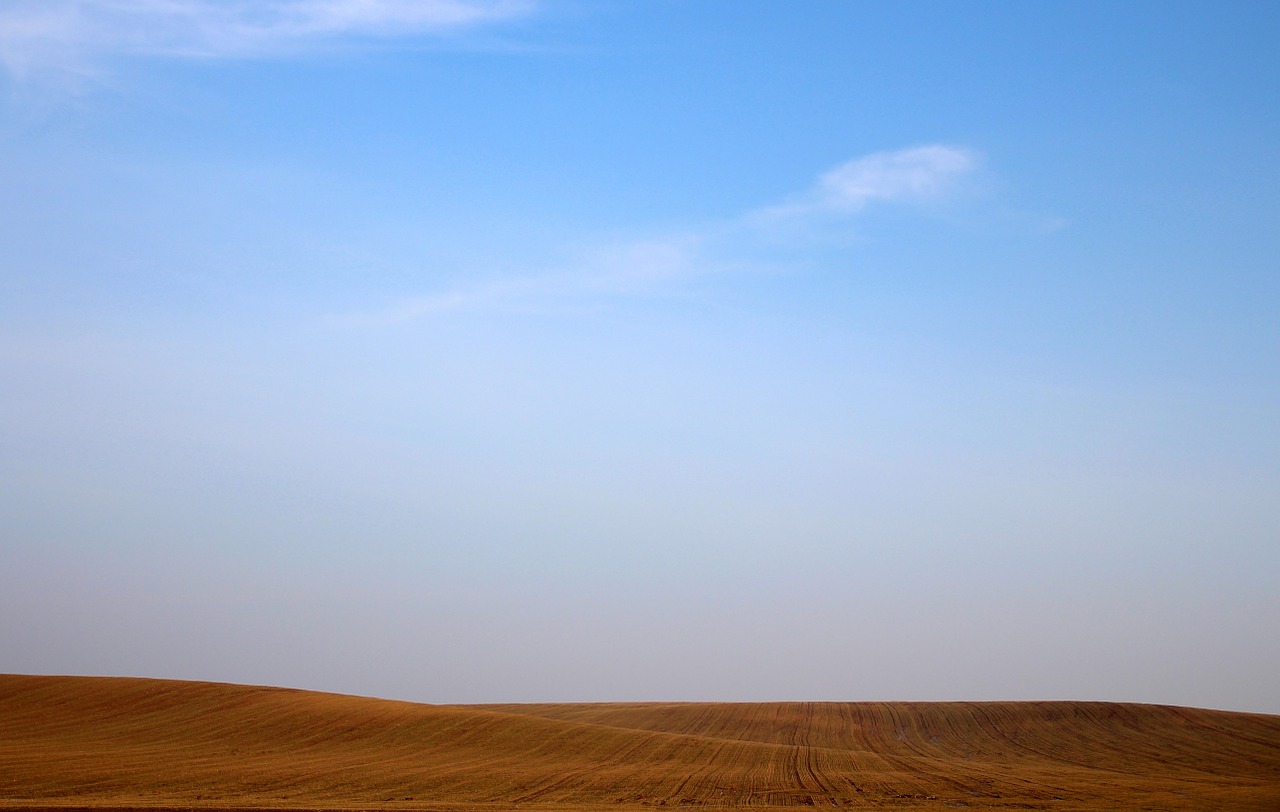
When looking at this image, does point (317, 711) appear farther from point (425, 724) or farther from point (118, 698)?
point (118, 698)

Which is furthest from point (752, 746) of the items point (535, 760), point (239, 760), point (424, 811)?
point (424, 811)

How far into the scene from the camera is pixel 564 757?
152ft

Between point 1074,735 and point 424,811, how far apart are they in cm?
5147

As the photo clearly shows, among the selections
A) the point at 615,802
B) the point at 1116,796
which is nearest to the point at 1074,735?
the point at 1116,796

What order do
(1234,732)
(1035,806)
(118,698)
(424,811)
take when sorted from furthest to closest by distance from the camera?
1. (1234,732)
2. (118,698)
3. (1035,806)
4. (424,811)

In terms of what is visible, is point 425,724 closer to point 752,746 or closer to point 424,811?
point 752,746

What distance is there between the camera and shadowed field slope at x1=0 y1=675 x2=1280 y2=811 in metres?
33.0

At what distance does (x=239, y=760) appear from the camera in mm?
40188

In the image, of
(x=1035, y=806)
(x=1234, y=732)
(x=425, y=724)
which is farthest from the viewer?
(x=1234, y=732)

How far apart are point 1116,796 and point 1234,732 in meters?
37.5

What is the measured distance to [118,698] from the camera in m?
56.1

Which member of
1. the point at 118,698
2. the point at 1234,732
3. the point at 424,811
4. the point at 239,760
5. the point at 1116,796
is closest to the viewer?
the point at 424,811

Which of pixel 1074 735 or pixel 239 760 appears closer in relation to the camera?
pixel 239 760

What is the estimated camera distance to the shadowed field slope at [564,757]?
33000 mm
